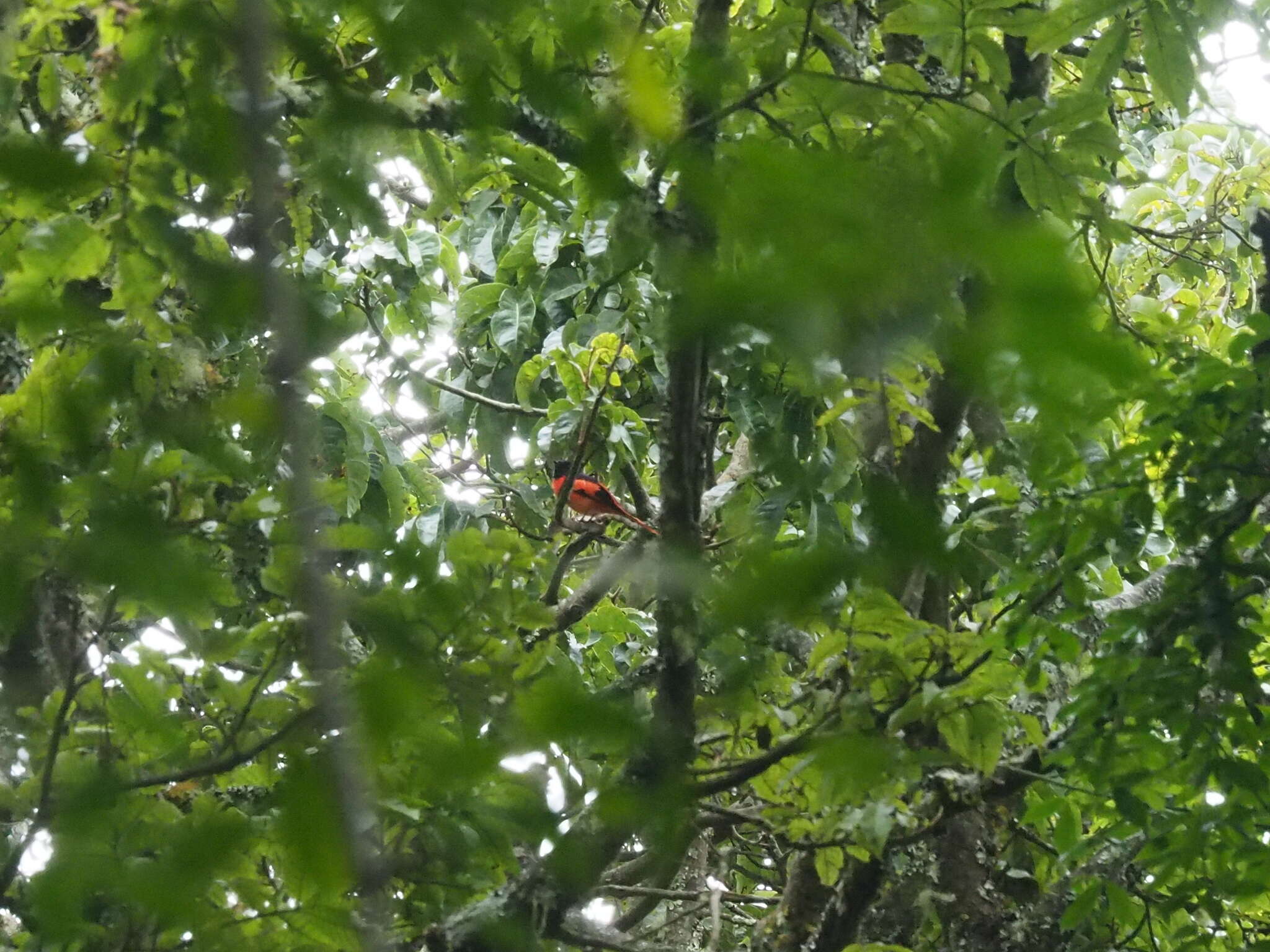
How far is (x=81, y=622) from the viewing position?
238 cm

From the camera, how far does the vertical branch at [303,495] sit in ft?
2.45

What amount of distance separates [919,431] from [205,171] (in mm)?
1994

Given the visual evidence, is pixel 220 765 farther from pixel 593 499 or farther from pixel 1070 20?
pixel 593 499

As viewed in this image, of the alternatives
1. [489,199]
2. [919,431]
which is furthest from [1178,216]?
[489,199]

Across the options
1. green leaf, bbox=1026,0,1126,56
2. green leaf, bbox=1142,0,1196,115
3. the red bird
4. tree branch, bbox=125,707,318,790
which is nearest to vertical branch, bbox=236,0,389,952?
tree branch, bbox=125,707,318,790

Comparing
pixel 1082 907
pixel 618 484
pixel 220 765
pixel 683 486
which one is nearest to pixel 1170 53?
pixel 683 486

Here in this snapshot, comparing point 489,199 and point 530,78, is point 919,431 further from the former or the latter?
point 530,78

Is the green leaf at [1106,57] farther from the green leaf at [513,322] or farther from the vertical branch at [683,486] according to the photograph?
the green leaf at [513,322]

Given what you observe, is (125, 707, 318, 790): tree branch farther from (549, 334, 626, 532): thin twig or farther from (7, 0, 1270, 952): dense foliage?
(549, 334, 626, 532): thin twig

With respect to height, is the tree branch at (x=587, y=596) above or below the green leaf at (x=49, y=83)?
below

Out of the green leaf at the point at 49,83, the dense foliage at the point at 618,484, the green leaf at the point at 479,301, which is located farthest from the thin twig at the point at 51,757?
the green leaf at the point at 479,301

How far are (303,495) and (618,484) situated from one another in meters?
3.29

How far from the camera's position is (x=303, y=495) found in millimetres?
769

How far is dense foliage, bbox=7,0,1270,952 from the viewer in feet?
2.61
